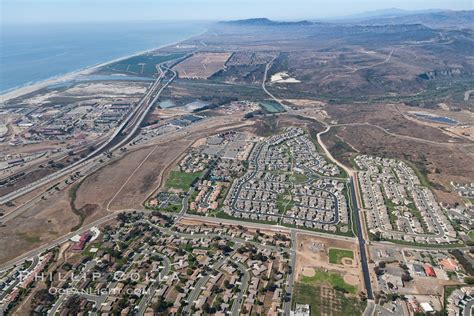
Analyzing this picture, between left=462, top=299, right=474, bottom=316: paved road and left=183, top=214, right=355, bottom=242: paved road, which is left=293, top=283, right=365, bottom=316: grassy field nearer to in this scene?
left=183, top=214, right=355, bottom=242: paved road

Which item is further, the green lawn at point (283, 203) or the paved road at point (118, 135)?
the paved road at point (118, 135)

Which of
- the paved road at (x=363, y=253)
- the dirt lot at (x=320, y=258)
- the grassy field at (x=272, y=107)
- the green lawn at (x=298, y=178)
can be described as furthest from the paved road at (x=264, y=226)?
the grassy field at (x=272, y=107)

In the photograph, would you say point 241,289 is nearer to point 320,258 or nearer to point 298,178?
point 320,258

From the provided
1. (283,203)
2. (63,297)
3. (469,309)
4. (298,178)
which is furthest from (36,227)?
(469,309)

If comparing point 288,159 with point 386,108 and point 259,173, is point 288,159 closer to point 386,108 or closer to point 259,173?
point 259,173

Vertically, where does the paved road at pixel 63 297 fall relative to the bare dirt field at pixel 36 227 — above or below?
below

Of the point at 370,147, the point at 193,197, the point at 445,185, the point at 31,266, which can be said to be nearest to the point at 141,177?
the point at 193,197

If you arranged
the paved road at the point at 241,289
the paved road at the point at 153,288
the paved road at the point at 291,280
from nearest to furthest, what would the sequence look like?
the paved road at the point at 241,289 → the paved road at the point at 153,288 → the paved road at the point at 291,280

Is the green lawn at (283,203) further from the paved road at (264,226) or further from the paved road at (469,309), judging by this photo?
the paved road at (469,309)
